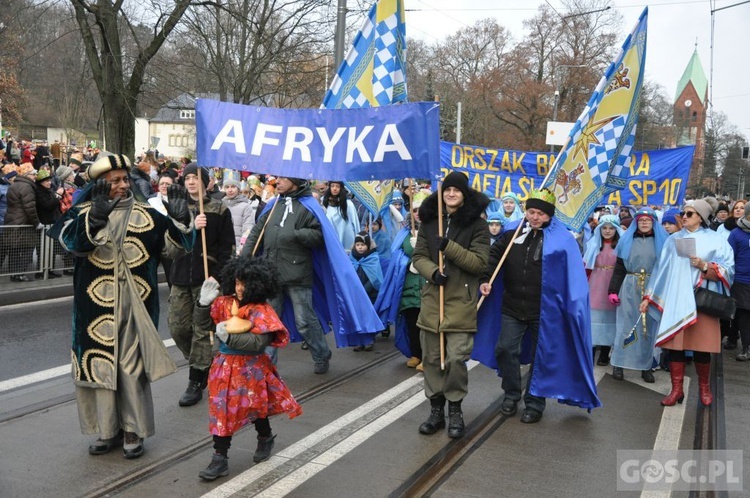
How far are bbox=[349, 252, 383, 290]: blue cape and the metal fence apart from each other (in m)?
4.47

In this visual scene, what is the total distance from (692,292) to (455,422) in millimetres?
2615

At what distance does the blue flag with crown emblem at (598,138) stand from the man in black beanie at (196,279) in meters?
2.81

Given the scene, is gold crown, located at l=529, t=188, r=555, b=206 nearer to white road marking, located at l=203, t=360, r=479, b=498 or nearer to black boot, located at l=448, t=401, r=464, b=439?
black boot, located at l=448, t=401, r=464, b=439

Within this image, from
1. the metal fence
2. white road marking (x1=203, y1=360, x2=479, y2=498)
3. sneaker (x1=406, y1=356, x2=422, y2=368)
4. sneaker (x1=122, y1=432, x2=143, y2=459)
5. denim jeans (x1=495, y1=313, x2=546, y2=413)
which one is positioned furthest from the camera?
the metal fence

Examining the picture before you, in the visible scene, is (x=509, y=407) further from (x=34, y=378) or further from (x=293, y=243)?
(x=34, y=378)

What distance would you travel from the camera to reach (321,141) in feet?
18.4

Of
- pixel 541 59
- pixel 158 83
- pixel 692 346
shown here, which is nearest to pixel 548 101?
pixel 541 59

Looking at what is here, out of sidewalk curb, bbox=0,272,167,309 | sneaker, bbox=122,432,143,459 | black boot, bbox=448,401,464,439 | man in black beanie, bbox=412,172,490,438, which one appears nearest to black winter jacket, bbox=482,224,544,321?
man in black beanie, bbox=412,172,490,438

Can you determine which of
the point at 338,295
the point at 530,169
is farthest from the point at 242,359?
the point at 530,169

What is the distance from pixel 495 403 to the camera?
6.25 metres

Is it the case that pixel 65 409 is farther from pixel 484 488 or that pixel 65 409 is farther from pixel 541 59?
pixel 541 59

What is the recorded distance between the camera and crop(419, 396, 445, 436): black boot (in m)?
5.32

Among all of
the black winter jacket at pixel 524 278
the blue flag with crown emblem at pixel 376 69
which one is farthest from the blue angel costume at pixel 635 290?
the blue flag with crown emblem at pixel 376 69

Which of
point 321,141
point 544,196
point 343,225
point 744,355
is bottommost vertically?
point 744,355
